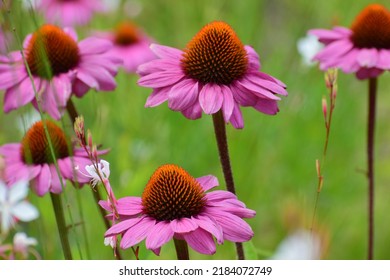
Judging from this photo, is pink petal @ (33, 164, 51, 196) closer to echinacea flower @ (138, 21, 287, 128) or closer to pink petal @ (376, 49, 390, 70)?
echinacea flower @ (138, 21, 287, 128)

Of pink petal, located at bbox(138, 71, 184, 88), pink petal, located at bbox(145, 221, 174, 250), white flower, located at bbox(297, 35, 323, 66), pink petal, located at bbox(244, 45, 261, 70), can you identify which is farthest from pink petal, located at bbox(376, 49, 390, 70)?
white flower, located at bbox(297, 35, 323, 66)

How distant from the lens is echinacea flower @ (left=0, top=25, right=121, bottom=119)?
33.0 inches

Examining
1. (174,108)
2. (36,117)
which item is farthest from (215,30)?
(36,117)

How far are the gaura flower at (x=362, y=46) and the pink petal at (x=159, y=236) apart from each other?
0.38 meters

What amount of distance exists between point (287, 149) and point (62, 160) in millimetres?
1052

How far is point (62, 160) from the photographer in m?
0.83

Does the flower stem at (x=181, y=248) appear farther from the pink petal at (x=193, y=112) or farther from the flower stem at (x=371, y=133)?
the flower stem at (x=371, y=133)

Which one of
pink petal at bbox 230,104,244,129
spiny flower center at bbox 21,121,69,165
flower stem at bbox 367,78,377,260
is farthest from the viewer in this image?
flower stem at bbox 367,78,377,260

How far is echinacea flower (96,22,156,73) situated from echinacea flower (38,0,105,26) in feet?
0.29

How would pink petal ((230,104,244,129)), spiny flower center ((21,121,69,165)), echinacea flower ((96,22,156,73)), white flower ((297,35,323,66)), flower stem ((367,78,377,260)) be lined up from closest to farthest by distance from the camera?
pink petal ((230,104,244,129)) → spiny flower center ((21,121,69,165)) → flower stem ((367,78,377,260)) → white flower ((297,35,323,66)) → echinacea flower ((96,22,156,73))

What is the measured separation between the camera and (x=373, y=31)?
3.17 ft

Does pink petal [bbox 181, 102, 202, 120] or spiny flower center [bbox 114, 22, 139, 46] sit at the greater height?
spiny flower center [bbox 114, 22, 139, 46]

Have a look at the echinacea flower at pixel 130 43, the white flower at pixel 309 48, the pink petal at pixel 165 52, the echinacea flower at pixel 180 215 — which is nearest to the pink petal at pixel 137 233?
the echinacea flower at pixel 180 215
